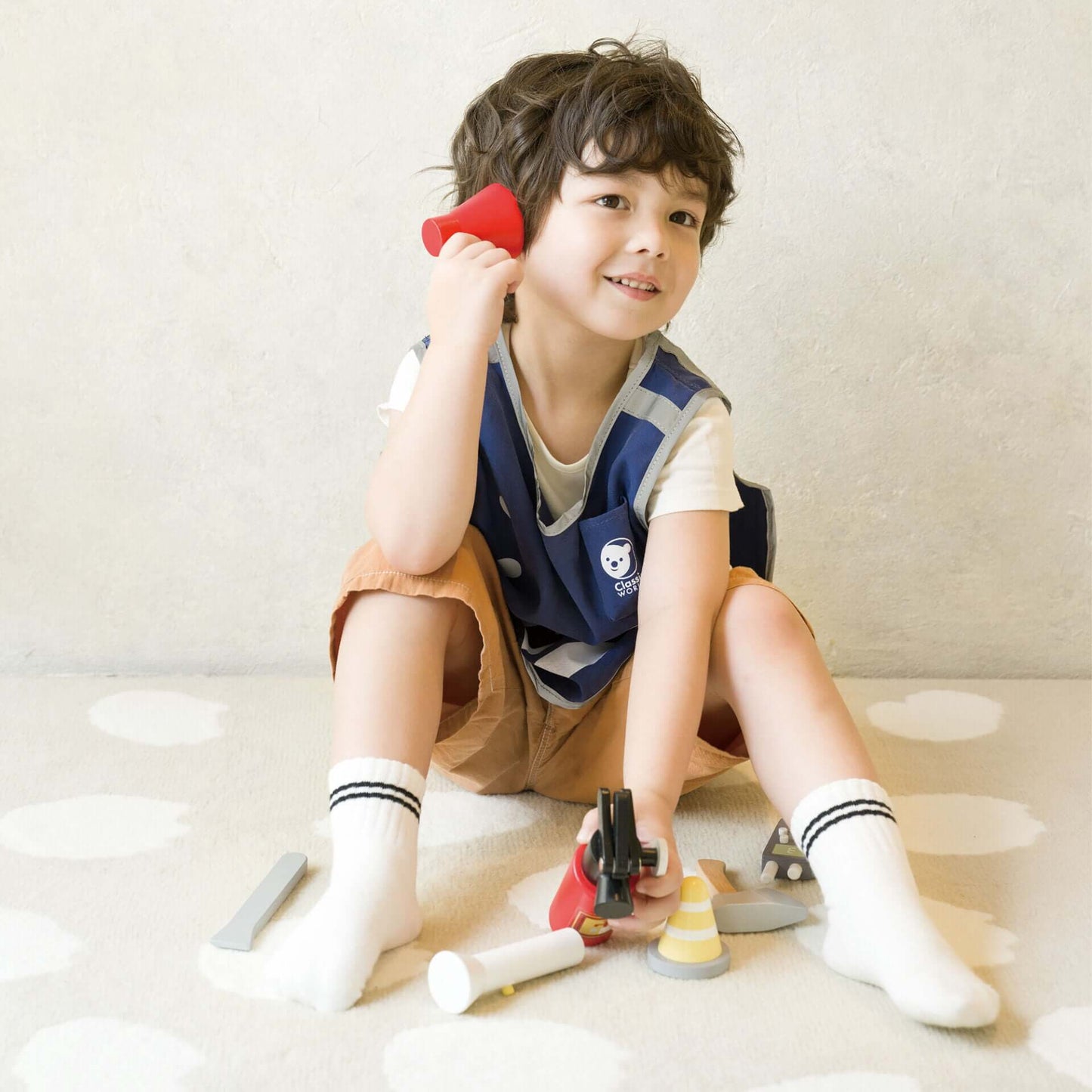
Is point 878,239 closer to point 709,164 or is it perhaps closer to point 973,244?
point 973,244

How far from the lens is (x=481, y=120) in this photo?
3.28 ft

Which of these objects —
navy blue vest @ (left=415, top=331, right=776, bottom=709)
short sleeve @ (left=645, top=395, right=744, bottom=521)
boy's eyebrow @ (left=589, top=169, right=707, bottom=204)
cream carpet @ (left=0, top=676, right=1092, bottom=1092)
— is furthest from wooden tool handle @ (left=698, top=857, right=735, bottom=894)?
boy's eyebrow @ (left=589, top=169, right=707, bottom=204)

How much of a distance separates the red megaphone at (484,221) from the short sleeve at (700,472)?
21cm

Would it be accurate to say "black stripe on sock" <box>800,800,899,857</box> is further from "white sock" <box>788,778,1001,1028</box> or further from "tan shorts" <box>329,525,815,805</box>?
"tan shorts" <box>329,525,815,805</box>

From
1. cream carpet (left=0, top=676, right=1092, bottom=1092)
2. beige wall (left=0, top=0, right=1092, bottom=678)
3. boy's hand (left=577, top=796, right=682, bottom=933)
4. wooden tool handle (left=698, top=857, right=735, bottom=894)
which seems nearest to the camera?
cream carpet (left=0, top=676, right=1092, bottom=1092)

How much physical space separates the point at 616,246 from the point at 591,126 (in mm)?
92

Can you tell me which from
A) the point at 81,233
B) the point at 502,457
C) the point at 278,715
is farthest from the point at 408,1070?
the point at 81,233

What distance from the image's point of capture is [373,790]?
801mm

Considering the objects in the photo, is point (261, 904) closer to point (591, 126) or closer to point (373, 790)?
point (373, 790)

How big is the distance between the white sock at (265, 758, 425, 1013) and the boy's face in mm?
375

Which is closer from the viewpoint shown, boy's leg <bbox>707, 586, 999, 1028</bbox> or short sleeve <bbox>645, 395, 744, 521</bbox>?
boy's leg <bbox>707, 586, 999, 1028</bbox>

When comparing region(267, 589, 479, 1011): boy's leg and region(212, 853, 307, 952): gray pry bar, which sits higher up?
region(267, 589, 479, 1011): boy's leg

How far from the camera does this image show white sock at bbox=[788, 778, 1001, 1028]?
2.26 feet

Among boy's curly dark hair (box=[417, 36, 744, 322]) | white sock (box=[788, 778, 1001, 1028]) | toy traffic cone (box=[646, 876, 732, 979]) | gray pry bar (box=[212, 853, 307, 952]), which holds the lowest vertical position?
gray pry bar (box=[212, 853, 307, 952])
